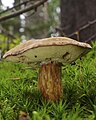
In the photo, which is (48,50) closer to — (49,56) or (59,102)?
(49,56)

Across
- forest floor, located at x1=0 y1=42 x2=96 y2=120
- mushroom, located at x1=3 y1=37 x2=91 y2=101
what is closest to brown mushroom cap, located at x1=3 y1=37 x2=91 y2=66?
mushroom, located at x1=3 y1=37 x2=91 y2=101

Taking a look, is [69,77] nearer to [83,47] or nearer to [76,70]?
→ [76,70]

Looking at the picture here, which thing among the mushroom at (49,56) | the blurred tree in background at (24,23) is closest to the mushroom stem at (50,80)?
the mushroom at (49,56)

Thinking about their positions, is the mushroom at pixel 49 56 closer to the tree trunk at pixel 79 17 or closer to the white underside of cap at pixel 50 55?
the white underside of cap at pixel 50 55

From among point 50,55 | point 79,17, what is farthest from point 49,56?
point 79,17

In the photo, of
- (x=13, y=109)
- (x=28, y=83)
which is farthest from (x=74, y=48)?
(x=28, y=83)

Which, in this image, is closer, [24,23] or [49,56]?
[49,56]

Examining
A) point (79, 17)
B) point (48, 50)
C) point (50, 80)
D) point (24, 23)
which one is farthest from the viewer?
point (24, 23)
